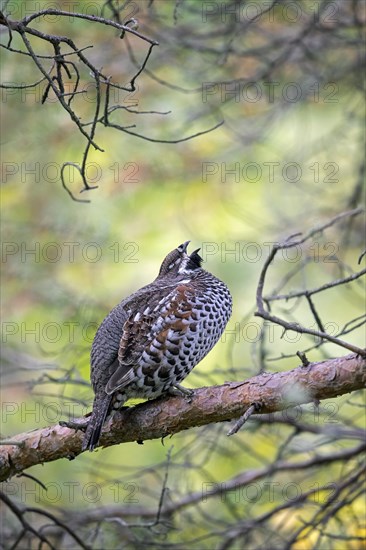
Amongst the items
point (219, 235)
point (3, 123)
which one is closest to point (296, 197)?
point (219, 235)

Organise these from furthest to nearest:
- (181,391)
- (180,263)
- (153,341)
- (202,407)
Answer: (180,263), (153,341), (181,391), (202,407)

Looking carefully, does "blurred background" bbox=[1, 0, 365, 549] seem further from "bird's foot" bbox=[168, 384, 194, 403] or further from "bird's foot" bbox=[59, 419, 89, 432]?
"bird's foot" bbox=[59, 419, 89, 432]

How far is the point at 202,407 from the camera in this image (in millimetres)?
4035

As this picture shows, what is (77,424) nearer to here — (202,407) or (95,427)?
(95,427)

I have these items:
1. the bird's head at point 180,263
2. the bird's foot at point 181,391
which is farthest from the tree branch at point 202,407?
the bird's head at point 180,263

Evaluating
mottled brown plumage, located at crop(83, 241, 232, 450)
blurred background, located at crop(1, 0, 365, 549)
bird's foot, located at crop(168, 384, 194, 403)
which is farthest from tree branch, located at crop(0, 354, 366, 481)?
blurred background, located at crop(1, 0, 365, 549)

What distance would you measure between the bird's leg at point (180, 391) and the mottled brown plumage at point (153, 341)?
12 mm

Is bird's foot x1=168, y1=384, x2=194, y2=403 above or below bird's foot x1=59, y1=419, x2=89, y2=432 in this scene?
above

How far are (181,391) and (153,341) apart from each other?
42cm

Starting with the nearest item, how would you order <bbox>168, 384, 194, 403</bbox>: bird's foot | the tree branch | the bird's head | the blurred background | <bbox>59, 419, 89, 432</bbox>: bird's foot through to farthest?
the tree branch, <bbox>59, 419, 89, 432</bbox>: bird's foot, <bbox>168, 384, 194, 403</bbox>: bird's foot, the bird's head, the blurred background

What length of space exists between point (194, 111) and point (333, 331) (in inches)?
97.2

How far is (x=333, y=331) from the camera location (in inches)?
329

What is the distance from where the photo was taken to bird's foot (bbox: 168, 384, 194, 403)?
4138 millimetres

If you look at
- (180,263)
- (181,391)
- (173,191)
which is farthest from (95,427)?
(173,191)
